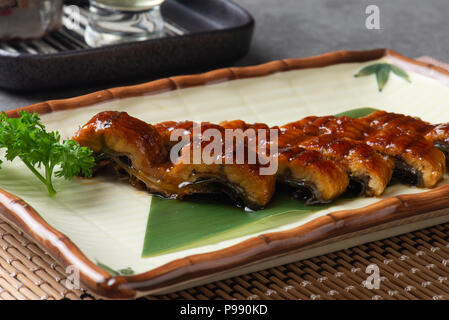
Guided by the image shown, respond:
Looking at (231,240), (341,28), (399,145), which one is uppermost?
(399,145)

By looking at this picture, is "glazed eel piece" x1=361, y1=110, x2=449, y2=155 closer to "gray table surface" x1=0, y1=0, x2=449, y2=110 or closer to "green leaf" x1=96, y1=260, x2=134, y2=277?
"green leaf" x1=96, y1=260, x2=134, y2=277

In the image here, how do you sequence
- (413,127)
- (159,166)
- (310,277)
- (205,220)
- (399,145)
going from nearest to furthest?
(310,277), (205,220), (159,166), (399,145), (413,127)

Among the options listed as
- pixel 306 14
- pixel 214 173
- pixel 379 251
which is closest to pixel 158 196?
pixel 214 173

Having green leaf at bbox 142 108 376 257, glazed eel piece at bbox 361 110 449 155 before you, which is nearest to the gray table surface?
glazed eel piece at bbox 361 110 449 155

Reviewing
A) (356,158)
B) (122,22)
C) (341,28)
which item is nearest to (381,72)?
(356,158)

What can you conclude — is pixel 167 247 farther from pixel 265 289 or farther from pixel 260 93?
pixel 260 93

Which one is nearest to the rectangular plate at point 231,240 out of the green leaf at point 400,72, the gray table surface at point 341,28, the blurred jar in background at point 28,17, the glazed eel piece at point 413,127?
the green leaf at point 400,72

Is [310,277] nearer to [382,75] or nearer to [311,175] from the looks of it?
[311,175]
